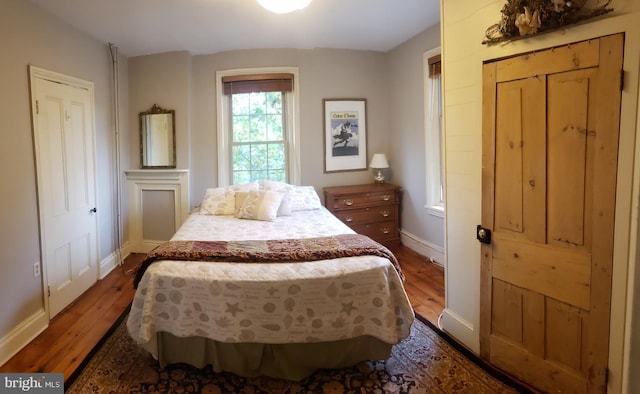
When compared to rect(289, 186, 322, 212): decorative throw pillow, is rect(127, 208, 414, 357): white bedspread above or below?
below

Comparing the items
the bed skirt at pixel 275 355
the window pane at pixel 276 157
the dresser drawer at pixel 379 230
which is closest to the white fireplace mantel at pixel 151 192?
the window pane at pixel 276 157

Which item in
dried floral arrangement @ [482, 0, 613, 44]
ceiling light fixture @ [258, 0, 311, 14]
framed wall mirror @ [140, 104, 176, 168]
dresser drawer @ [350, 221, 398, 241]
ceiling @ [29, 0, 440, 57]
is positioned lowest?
dresser drawer @ [350, 221, 398, 241]

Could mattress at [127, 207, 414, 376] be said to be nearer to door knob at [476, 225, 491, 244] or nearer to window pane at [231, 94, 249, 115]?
door knob at [476, 225, 491, 244]

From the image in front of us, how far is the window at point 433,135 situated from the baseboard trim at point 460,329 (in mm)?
1561

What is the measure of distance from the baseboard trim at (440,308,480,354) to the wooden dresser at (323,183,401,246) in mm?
Result: 1976

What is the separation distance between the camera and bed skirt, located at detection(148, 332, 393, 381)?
2.25m

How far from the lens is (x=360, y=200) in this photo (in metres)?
4.59

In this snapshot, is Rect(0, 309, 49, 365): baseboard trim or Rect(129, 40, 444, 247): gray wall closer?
Rect(0, 309, 49, 365): baseboard trim

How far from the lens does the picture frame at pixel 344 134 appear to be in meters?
4.81

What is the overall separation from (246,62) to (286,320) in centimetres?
344

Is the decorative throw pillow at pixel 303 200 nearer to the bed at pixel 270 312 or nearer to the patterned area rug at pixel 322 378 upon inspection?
the bed at pixel 270 312

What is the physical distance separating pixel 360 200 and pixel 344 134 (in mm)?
924

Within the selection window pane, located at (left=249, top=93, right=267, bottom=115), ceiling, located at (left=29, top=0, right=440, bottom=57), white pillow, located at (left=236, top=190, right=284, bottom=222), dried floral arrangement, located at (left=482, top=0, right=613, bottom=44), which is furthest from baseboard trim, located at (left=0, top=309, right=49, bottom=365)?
dried floral arrangement, located at (left=482, top=0, right=613, bottom=44)

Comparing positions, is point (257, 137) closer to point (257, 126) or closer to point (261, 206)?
point (257, 126)
